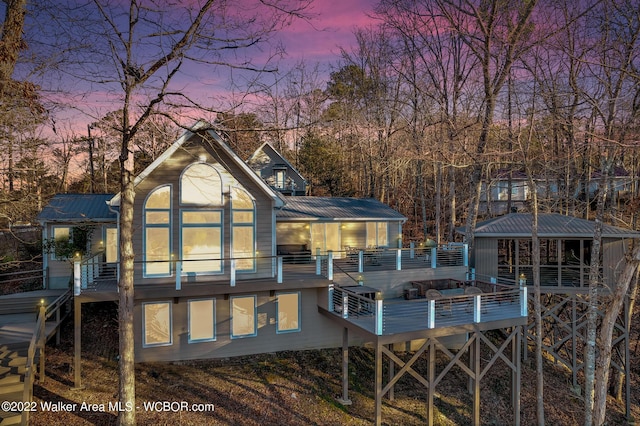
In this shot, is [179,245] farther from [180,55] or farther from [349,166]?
[349,166]

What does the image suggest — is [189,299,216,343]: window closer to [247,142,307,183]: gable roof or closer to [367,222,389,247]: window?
[367,222,389,247]: window

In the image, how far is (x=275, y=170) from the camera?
2384 centimetres

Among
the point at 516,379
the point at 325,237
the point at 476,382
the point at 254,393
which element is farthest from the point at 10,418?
the point at 516,379

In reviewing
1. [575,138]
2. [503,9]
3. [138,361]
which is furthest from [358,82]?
[138,361]

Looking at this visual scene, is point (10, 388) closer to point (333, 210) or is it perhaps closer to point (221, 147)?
point (221, 147)

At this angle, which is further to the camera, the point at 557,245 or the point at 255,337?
the point at 557,245

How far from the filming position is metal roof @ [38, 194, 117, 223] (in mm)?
14517

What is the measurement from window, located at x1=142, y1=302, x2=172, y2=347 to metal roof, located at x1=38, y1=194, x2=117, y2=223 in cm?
472

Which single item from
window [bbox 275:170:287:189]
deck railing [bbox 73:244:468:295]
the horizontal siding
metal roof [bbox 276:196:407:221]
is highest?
window [bbox 275:170:287:189]

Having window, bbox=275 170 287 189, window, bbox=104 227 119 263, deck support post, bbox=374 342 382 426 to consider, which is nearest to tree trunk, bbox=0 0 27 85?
window, bbox=104 227 119 263

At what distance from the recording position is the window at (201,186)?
12320 mm

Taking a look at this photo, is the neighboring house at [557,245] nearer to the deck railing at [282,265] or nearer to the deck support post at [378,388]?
the deck railing at [282,265]

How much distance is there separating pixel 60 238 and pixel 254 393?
9.65 meters

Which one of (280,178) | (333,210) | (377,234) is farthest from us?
(280,178)
